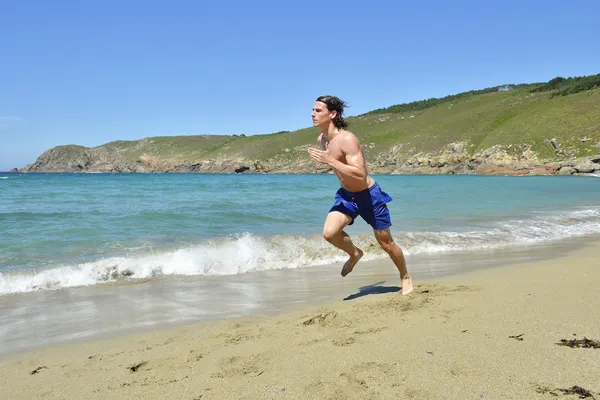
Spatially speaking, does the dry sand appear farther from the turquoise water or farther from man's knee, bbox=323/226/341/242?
the turquoise water

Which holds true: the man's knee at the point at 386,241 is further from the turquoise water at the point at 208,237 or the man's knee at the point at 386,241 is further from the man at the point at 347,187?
the turquoise water at the point at 208,237

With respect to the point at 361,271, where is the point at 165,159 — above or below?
above

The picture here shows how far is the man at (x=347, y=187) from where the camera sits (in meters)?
4.42

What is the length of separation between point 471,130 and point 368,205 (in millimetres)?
85878

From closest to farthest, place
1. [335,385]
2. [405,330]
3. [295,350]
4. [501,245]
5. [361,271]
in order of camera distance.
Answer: [335,385] < [295,350] < [405,330] < [361,271] < [501,245]

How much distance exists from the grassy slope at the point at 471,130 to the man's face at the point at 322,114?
209ft

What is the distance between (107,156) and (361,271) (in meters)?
168

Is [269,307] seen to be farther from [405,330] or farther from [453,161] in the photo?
[453,161]

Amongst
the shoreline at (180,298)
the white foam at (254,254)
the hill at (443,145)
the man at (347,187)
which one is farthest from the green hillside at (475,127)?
the man at (347,187)

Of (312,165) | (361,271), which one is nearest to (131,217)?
(361,271)

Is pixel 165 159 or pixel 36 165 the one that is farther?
pixel 36 165

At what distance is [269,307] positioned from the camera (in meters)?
4.71

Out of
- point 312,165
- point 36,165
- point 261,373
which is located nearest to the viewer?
point 261,373

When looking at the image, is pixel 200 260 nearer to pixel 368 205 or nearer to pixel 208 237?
pixel 208 237
